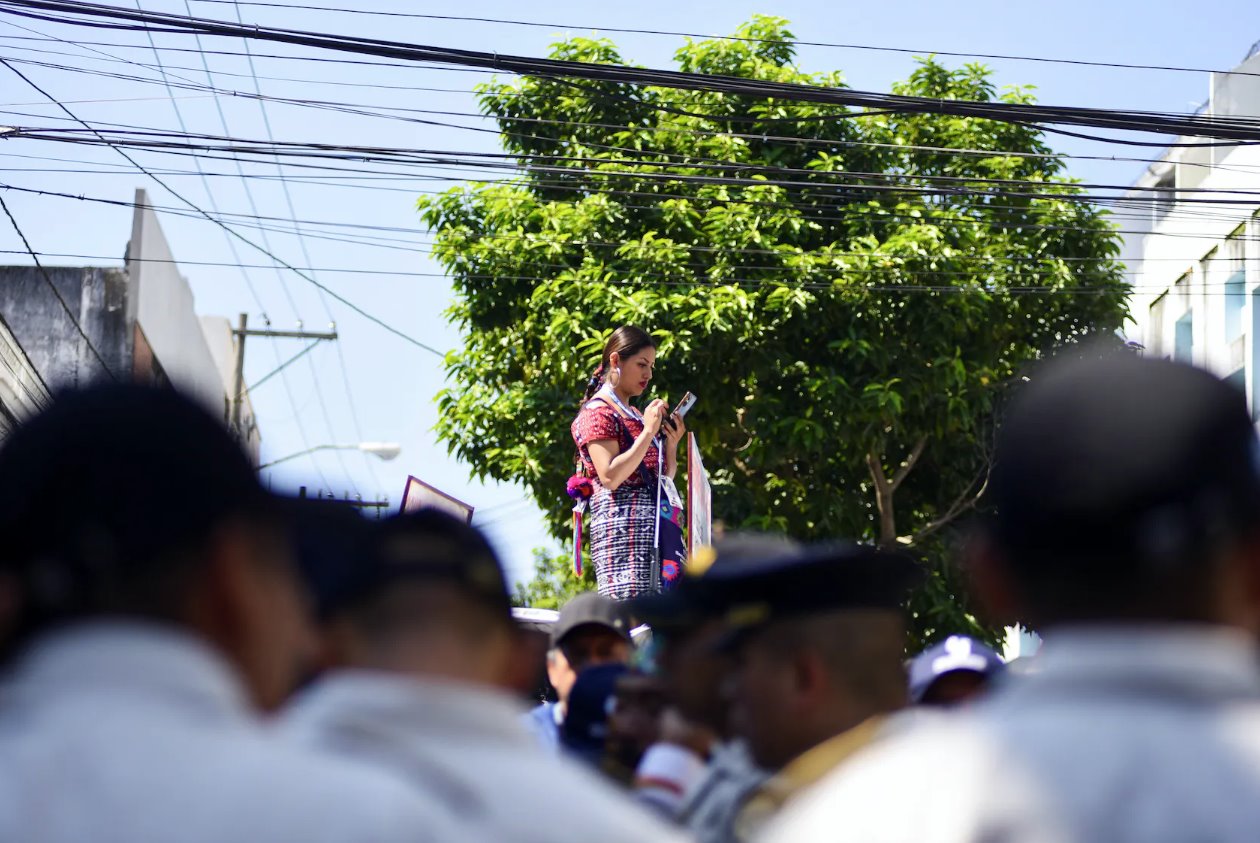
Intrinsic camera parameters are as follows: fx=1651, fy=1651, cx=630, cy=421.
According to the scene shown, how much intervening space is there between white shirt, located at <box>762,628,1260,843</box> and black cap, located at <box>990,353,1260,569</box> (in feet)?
0.32

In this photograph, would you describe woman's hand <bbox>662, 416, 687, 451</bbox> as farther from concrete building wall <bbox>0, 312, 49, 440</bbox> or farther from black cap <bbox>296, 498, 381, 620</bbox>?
concrete building wall <bbox>0, 312, 49, 440</bbox>

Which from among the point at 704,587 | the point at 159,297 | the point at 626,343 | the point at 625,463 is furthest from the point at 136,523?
the point at 159,297

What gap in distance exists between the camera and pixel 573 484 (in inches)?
287

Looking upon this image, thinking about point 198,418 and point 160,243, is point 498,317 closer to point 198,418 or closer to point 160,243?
point 160,243

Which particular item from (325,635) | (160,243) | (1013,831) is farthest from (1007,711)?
(160,243)

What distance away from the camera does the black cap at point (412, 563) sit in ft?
6.64

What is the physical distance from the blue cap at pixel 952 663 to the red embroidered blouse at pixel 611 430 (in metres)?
3.10

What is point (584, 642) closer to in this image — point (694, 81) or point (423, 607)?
point (423, 607)

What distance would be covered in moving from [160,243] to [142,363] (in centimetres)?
307

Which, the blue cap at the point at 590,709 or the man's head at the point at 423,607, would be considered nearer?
the man's head at the point at 423,607

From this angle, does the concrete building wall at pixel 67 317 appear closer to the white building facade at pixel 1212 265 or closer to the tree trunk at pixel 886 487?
the tree trunk at pixel 886 487

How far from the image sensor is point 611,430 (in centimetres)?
705

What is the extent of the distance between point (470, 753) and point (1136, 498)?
748 mm

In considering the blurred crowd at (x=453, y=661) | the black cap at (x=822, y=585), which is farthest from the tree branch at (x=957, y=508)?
the blurred crowd at (x=453, y=661)
